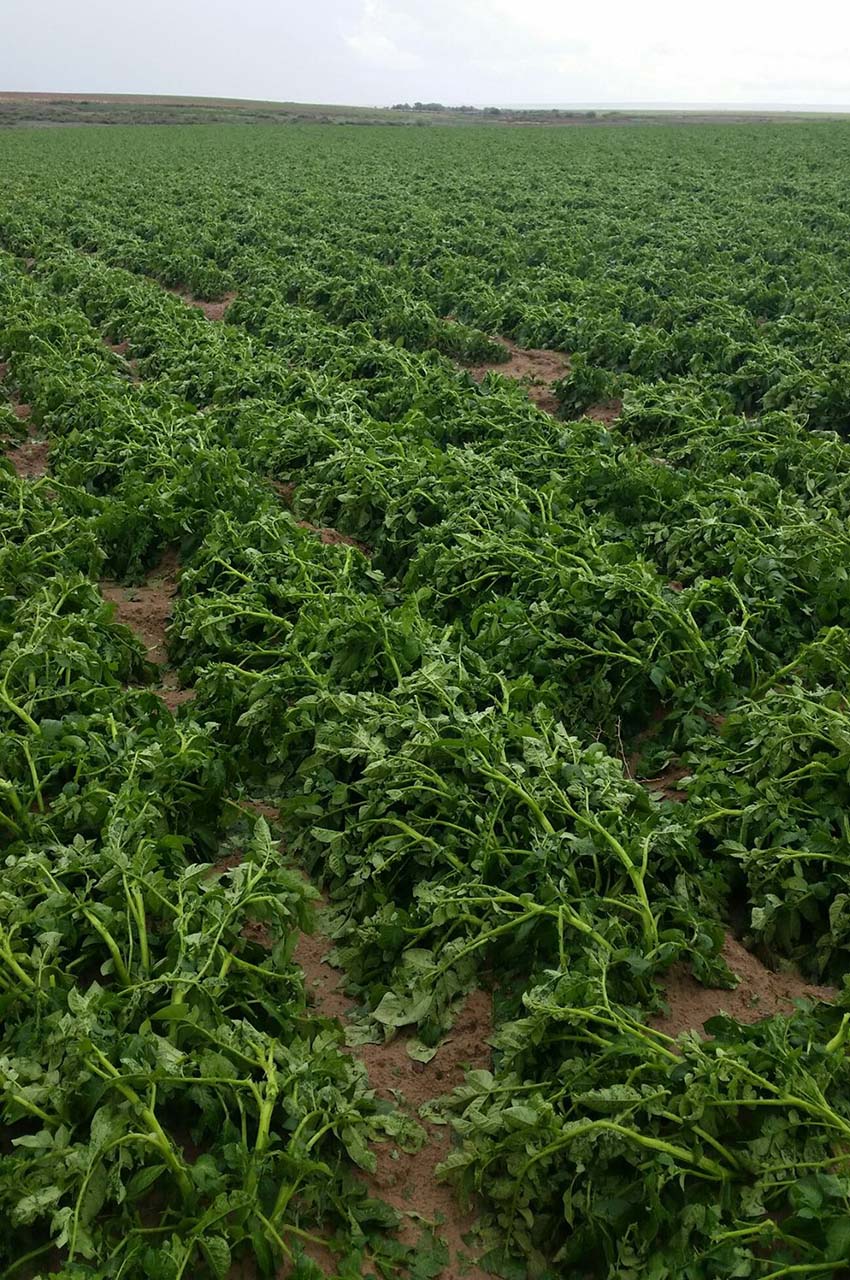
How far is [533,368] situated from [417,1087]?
10.1 m

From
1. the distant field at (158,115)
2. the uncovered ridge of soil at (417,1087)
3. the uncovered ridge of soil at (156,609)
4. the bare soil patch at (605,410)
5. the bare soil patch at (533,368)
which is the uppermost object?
the distant field at (158,115)

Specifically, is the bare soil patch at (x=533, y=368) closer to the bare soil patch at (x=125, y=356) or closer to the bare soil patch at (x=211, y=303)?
the bare soil patch at (x=125, y=356)

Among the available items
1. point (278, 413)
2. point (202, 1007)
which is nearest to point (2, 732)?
point (202, 1007)

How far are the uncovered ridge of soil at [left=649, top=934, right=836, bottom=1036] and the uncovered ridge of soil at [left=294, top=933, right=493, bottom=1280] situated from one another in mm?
719

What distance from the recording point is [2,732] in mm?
4488

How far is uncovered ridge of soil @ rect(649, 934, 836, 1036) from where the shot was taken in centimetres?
365

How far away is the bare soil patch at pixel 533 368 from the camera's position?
11125 millimetres

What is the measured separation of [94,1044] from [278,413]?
22.8ft

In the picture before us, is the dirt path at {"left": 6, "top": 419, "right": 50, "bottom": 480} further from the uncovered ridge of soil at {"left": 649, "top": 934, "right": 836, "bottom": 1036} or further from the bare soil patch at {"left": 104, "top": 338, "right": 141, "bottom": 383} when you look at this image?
the uncovered ridge of soil at {"left": 649, "top": 934, "right": 836, "bottom": 1036}

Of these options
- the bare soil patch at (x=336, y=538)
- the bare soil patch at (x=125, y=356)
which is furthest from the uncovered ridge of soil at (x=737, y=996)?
the bare soil patch at (x=125, y=356)

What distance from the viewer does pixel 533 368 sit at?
1208cm

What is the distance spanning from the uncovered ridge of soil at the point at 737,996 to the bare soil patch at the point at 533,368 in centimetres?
803

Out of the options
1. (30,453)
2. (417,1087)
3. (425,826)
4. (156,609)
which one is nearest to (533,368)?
(30,453)

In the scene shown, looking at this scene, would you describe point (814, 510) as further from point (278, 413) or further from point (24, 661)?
point (24, 661)
